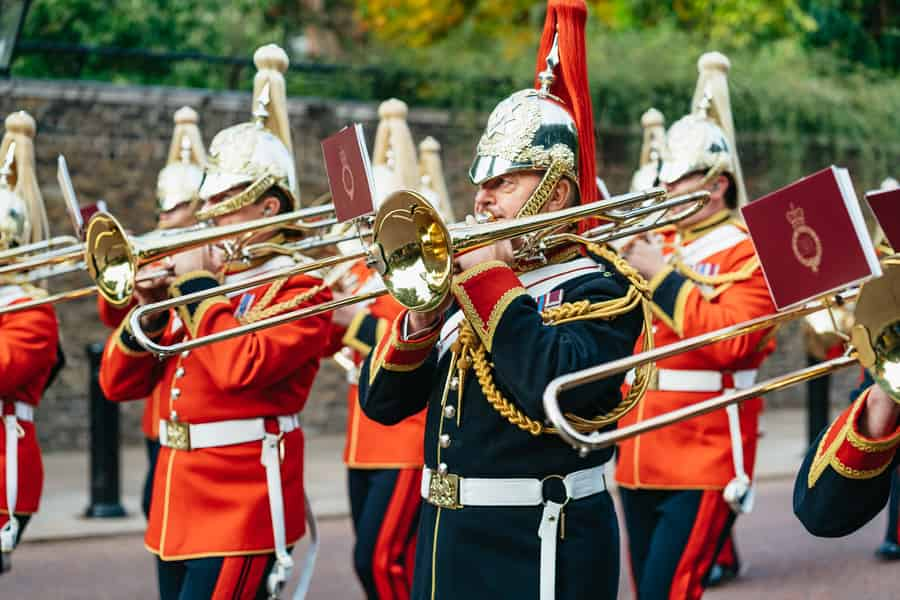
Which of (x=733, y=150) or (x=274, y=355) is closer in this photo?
(x=274, y=355)

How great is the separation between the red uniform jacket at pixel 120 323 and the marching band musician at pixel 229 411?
128 cm

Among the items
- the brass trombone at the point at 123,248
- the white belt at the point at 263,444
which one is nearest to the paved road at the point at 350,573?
the white belt at the point at 263,444

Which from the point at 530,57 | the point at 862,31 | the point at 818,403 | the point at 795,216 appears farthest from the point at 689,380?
the point at 862,31

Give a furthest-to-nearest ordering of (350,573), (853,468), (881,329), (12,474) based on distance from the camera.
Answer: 1. (350,573)
2. (12,474)
3. (853,468)
4. (881,329)

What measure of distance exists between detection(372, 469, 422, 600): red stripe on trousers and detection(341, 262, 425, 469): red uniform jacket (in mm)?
174

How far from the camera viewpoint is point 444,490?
3439 mm

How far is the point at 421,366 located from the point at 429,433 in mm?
165

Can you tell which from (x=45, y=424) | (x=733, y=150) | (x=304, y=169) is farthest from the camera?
(x=304, y=169)

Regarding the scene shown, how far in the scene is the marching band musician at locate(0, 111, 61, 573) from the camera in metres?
5.27

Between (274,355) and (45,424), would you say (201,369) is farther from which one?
(45,424)

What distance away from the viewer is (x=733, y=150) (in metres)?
5.95

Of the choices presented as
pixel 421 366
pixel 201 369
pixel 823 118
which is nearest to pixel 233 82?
pixel 823 118

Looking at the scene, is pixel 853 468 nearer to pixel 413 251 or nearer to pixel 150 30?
pixel 413 251

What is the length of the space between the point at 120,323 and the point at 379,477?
123 centimetres
